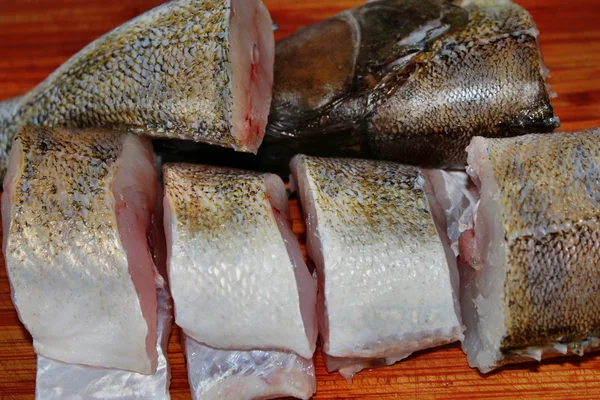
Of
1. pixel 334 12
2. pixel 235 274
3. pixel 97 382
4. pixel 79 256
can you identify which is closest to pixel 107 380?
pixel 97 382

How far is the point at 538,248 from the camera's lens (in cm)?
190

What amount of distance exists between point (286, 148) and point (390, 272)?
2.33 ft

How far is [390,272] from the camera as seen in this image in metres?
1.95

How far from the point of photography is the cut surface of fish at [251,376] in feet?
6.86

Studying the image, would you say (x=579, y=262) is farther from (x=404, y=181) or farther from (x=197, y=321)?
(x=197, y=321)

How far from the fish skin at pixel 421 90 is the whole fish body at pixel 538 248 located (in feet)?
0.82

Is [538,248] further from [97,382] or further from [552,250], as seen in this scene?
[97,382]

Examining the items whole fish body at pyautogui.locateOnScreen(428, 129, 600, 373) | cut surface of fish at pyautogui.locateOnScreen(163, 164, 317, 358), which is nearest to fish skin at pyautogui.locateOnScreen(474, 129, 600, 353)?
whole fish body at pyautogui.locateOnScreen(428, 129, 600, 373)

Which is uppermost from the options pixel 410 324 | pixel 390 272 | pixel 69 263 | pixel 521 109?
pixel 521 109

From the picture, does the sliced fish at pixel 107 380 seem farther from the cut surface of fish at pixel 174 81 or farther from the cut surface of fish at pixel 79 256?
the cut surface of fish at pixel 174 81

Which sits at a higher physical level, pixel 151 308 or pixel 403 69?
pixel 403 69

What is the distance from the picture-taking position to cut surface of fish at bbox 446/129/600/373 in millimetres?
1896

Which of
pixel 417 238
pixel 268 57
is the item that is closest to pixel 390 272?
pixel 417 238

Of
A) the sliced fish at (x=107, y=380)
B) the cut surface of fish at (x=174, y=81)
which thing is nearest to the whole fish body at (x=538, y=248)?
the cut surface of fish at (x=174, y=81)
